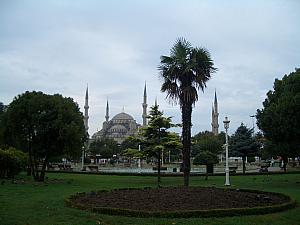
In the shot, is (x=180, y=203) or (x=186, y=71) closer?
(x=180, y=203)

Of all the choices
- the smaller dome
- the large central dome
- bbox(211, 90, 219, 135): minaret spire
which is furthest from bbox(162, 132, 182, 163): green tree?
the large central dome

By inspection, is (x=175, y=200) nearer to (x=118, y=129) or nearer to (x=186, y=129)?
(x=186, y=129)

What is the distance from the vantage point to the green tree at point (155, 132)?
30094 mm

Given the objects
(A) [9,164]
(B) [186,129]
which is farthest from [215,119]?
(B) [186,129]

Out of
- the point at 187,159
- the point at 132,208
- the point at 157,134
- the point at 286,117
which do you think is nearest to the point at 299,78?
the point at 286,117

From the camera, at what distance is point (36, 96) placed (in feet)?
96.3

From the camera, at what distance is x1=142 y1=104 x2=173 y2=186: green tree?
3009 cm

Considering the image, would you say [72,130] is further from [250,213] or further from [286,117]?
[250,213]

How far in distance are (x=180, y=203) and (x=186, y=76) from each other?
36.5 ft

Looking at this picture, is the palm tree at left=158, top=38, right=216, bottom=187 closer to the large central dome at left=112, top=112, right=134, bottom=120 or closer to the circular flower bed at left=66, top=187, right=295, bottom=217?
the circular flower bed at left=66, top=187, right=295, bottom=217

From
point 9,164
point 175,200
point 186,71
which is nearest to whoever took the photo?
point 175,200

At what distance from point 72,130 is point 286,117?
1477 centimetres

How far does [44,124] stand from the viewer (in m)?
28.5

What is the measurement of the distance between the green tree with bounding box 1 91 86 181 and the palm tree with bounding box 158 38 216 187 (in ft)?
30.4
